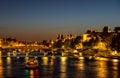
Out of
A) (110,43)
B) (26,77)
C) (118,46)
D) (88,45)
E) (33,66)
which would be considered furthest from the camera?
(88,45)

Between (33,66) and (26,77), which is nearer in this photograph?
(26,77)

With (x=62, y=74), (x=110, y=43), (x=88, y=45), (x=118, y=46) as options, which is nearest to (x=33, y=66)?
(x=62, y=74)

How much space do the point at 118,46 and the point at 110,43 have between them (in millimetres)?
10233

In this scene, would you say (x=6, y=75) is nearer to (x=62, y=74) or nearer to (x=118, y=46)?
(x=62, y=74)

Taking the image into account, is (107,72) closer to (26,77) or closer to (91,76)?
(91,76)

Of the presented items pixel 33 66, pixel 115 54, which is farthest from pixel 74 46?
pixel 33 66

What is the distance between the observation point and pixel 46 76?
6675 centimetres

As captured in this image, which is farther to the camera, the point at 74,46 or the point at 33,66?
the point at 74,46

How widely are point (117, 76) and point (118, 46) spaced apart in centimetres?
4910

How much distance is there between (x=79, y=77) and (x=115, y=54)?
168ft

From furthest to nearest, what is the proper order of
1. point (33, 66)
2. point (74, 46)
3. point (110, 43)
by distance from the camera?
1. point (74, 46)
2. point (110, 43)
3. point (33, 66)

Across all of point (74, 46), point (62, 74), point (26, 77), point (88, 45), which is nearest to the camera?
point (26, 77)

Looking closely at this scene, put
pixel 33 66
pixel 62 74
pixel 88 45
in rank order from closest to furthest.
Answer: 1. pixel 62 74
2. pixel 33 66
3. pixel 88 45

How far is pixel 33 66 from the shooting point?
263 feet
